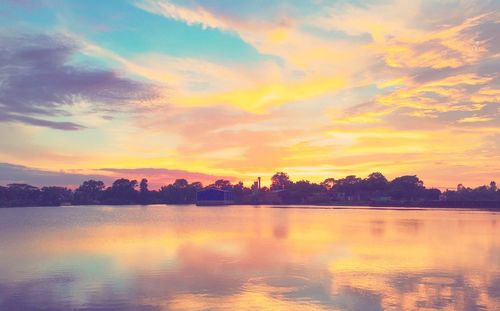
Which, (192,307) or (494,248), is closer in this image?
(192,307)

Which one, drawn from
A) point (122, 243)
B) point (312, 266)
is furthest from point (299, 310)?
point (122, 243)

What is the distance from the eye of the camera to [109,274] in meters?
24.8

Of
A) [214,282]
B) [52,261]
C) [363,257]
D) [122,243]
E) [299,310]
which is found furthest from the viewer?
[122,243]

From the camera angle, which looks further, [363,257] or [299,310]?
[363,257]

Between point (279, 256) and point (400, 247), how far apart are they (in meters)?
12.4

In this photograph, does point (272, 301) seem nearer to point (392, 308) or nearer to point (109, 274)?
point (392, 308)

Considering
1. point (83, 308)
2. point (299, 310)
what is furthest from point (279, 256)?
point (83, 308)

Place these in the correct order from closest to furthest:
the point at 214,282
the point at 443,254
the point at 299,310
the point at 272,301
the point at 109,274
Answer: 1. the point at 299,310
2. the point at 272,301
3. the point at 214,282
4. the point at 109,274
5. the point at 443,254

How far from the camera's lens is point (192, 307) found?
57.4 ft

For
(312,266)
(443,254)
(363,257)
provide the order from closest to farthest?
(312,266), (363,257), (443,254)

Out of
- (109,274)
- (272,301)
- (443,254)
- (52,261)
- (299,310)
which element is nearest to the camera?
(299,310)

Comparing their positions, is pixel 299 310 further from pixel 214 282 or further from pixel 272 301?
pixel 214 282

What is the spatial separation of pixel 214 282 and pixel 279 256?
34.9 ft

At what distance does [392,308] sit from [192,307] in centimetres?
782
